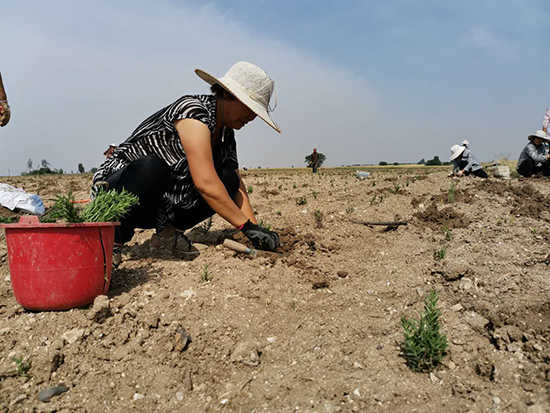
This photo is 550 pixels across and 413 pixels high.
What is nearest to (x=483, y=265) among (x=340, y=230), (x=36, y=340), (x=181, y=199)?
(x=340, y=230)

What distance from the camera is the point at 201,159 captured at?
112 inches

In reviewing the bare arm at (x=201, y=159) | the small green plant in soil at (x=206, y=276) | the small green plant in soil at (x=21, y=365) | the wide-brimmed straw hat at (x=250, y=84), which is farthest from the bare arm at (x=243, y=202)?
the small green plant in soil at (x=21, y=365)

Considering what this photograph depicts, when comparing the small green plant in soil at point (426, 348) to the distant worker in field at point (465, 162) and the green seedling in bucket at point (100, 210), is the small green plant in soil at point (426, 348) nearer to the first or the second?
the green seedling in bucket at point (100, 210)

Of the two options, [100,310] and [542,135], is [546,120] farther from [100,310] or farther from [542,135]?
[100,310]

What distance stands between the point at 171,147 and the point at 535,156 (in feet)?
30.8

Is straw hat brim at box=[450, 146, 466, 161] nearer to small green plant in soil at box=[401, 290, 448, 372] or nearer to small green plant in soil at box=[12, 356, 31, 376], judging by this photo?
small green plant in soil at box=[401, 290, 448, 372]

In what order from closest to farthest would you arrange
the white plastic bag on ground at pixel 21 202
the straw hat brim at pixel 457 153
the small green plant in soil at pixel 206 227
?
1. the small green plant in soil at pixel 206 227
2. the white plastic bag on ground at pixel 21 202
3. the straw hat brim at pixel 457 153

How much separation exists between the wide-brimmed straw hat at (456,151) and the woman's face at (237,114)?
8845mm

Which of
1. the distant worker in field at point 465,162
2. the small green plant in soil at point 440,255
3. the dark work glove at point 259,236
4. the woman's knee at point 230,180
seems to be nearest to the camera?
the dark work glove at point 259,236

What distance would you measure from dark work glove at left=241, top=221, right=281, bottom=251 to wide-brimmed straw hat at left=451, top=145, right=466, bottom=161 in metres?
8.56

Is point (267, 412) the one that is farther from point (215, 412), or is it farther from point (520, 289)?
point (520, 289)

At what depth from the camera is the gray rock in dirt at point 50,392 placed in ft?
5.87

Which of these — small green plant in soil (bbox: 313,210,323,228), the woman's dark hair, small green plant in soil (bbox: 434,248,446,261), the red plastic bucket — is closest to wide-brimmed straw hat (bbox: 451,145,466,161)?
small green plant in soil (bbox: 313,210,323,228)

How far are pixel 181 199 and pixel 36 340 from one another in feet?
5.02
